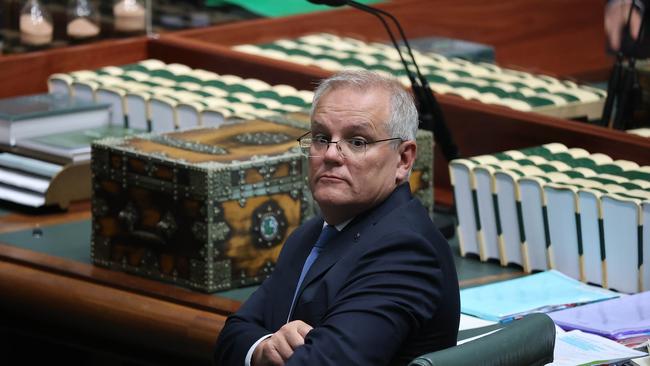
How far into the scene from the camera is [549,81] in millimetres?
4898

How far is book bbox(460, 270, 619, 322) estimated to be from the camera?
10.7 ft

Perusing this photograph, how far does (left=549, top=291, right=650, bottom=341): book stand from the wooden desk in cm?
38

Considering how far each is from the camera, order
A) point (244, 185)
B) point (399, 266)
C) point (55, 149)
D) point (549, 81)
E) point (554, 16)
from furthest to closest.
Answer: point (554, 16), point (549, 81), point (55, 149), point (244, 185), point (399, 266)

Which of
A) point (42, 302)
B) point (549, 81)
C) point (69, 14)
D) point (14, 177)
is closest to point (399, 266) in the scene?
point (42, 302)

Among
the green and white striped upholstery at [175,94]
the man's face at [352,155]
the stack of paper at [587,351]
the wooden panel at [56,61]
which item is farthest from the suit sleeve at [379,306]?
the wooden panel at [56,61]

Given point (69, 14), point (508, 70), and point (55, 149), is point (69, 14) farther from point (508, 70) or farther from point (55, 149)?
point (508, 70)

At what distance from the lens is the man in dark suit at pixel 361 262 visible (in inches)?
98.0

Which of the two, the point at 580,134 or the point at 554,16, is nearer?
the point at 580,134

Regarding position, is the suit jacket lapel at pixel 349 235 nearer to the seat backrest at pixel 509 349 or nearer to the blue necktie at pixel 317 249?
the blue necktie at pixel 317 249

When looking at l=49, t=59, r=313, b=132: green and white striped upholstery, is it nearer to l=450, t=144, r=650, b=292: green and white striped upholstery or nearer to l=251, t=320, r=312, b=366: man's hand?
l=450, t=144, r=650, b=292: green and white striped upholstery

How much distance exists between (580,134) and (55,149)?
54.8 inches

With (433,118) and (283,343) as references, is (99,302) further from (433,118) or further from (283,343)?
(283,343)

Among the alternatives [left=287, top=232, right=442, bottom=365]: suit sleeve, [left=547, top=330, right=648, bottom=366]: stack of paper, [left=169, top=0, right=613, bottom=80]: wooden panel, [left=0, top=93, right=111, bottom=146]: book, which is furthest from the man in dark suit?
[left=169, top=0, right=613, bottom=80]: wooden panel

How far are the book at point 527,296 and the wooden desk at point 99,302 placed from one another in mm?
119
